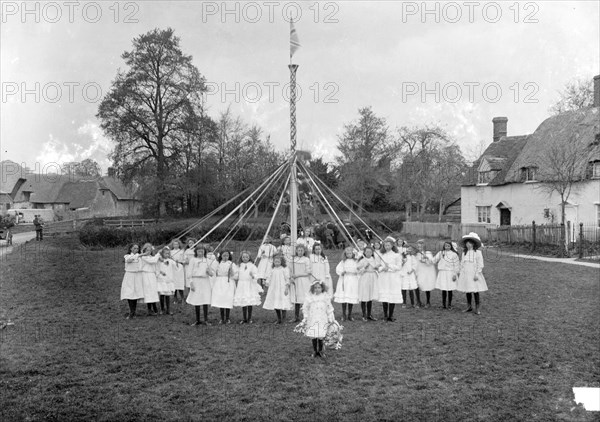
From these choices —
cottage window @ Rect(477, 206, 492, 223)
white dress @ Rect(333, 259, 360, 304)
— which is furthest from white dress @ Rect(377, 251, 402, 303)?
cottage window @ Rect(477, 206, 492, 223)

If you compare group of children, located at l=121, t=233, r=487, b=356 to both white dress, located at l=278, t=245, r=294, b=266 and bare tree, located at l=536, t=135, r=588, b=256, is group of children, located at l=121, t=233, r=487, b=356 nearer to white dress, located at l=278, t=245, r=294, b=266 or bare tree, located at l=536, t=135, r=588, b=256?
white dress, located at l=278, t=245, r=294, b=266

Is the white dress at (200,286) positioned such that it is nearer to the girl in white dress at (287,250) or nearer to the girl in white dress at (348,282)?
the girl in white dress at (287,250)

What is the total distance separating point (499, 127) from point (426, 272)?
87.7 ft

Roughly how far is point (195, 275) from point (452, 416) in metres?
5.74

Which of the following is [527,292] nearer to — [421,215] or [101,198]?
[421,215]

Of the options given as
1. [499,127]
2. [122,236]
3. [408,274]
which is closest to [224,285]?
[408,274]

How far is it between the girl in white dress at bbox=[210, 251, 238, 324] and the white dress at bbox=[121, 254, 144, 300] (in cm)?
160

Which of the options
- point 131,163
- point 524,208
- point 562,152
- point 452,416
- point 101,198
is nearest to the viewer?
point 452,416

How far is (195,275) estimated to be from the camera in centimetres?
984

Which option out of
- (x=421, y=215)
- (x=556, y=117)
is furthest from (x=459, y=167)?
(x=556, y=117)

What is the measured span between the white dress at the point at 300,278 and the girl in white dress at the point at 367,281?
37.9 inches

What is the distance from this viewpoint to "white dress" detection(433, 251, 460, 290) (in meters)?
11.1

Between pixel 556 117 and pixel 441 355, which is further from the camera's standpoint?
pixel 556 117

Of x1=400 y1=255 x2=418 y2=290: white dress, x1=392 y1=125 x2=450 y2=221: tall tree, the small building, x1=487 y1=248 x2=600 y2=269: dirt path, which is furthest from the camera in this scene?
x1=392 y1=125 x2=450 y2=221: tall tree
